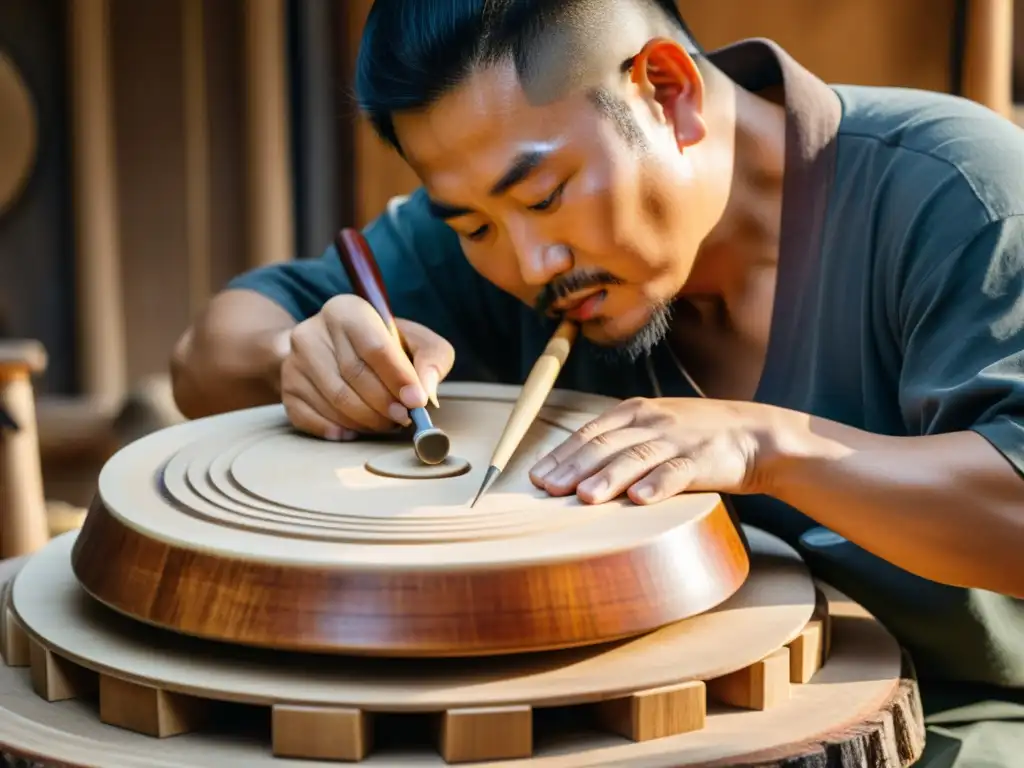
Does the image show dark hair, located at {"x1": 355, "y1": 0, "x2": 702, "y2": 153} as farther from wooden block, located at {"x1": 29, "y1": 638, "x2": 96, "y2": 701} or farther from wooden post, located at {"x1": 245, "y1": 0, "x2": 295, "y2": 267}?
wooden post, located at {"x1": 245, "y1": 0, "x2": 295, "y2": 267}

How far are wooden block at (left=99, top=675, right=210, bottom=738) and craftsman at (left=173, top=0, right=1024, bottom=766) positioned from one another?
39cm

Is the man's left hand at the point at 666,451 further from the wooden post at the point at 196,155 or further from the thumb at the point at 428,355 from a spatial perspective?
the wooden post at the point at 196,155

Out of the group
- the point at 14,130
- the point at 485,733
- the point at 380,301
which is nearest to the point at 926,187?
the point at 380,301

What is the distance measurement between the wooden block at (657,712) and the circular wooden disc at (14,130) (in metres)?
3.14

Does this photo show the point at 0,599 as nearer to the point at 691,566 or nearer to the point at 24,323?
the point at 691,566

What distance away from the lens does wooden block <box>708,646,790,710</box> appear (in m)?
1.13

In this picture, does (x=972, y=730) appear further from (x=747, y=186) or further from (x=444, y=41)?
(x=444, y=41)

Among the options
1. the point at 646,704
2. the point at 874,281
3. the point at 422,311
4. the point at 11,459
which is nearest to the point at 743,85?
the point at 874,281

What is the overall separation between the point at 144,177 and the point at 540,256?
2520 mm

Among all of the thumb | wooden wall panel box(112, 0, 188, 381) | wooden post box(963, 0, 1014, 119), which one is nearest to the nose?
the thumb

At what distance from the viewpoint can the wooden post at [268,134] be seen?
11.4 ft

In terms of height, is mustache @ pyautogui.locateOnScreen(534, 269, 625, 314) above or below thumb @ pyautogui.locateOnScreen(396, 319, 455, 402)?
above

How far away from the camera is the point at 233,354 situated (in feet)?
6.30

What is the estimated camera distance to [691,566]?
1.16m
